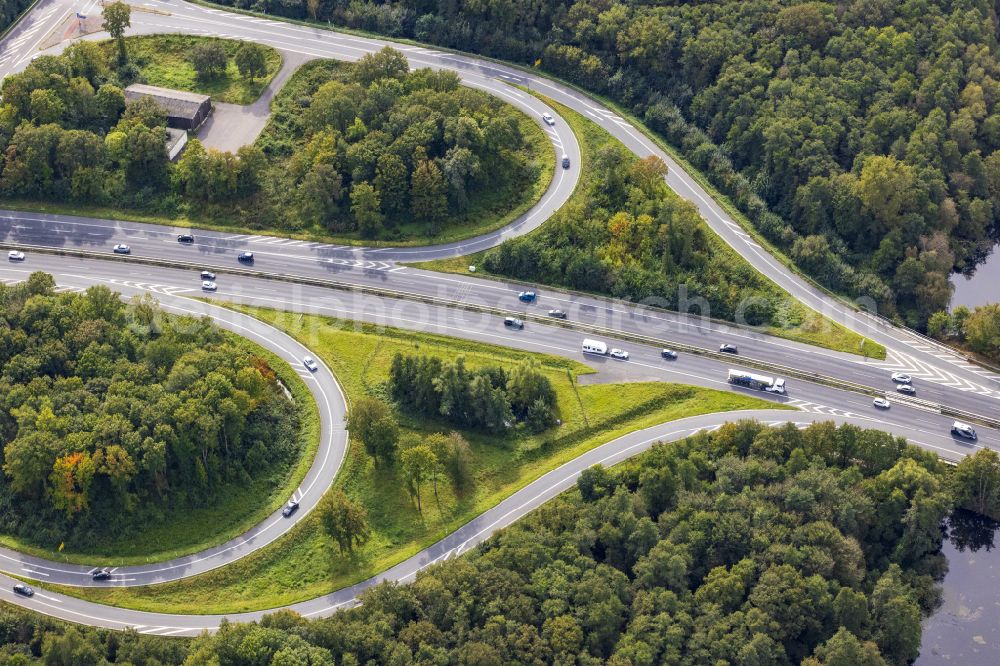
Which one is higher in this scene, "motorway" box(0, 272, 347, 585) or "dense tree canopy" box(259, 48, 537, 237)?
"dense tree canopy" box(259, 48, 537, 237)

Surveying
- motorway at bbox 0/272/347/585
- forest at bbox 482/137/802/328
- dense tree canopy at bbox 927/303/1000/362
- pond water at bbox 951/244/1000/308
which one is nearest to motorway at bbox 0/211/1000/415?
forest at bbox 482/137/802/328

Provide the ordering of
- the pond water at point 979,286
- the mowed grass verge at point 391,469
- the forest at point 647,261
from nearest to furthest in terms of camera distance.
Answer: the mowed grass verge at point 391,469 → the forest at point 647,261 → the pond water at point 979,286

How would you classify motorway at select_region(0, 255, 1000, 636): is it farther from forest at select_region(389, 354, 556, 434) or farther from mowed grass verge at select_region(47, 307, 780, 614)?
forest at select_region(389, 354, 556, 434)

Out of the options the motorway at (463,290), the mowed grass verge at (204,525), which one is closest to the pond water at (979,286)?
the motorway at (463,290)

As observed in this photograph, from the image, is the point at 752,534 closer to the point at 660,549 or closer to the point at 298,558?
the point at 660,549

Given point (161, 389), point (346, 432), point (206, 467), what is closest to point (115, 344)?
point (161, 389)

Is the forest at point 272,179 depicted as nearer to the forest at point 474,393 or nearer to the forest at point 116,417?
the forest at point 116,417
